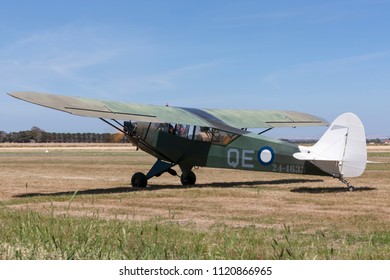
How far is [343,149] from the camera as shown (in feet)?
50.6

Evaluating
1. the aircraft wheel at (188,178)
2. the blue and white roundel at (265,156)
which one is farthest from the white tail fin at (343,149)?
the aircraft wheel at (188,178)

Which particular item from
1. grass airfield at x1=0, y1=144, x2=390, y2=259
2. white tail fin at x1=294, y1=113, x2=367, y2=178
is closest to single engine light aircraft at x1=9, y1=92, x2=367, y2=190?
white tail fin at x1=294, y1=113, x2=367, y2=178

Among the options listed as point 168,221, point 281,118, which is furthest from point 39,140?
point 168,221

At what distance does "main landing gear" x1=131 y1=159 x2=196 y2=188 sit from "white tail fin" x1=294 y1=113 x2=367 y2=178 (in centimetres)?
488

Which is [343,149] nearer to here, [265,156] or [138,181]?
[265,156]

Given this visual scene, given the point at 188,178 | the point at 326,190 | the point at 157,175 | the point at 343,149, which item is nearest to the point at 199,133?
the point at 188,178

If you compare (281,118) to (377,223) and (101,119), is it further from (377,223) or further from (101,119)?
(377,223)

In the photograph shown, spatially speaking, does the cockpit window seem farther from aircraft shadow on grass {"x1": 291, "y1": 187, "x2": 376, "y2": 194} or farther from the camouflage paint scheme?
aircraft shadow on grass {"x1": 291, "y1": 187, "x2": 376, "y2": 194}

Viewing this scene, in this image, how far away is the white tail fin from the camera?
1530 centimetres

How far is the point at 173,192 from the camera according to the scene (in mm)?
16188

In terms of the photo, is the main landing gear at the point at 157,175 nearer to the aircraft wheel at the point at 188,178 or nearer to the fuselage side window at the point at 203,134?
the aircraft wheel at the point at 188,178

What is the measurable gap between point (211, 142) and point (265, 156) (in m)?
2.15

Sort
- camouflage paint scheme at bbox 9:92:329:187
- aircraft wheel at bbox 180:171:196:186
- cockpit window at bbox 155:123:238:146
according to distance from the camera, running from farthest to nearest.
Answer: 1. aircraft wheel at bbox 180:171:196:186
2. cockpit window at bbox 155:123:238:146
3. camouflage paint scheme at bbox 9:92:329:187

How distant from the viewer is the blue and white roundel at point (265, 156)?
17109 mm
